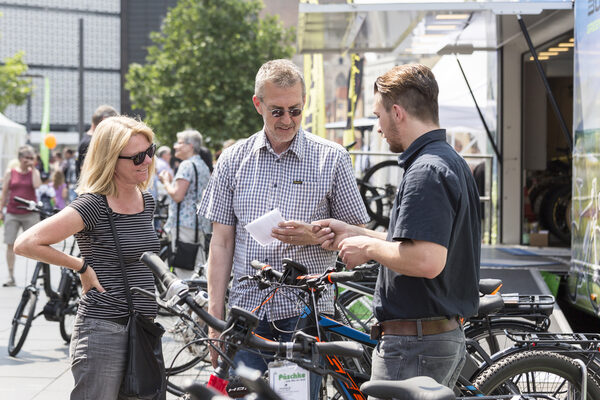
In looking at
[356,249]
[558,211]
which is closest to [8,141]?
[558,211]

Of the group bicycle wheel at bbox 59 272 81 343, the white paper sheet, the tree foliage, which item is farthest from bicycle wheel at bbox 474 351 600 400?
the tree foliage

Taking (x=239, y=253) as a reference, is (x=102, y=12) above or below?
above

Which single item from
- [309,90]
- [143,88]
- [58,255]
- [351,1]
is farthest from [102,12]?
[58,255]

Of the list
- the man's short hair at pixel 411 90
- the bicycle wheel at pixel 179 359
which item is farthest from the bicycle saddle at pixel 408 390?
the bicycle wheel at pixel 179 359

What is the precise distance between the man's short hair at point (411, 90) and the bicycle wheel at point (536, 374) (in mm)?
1851

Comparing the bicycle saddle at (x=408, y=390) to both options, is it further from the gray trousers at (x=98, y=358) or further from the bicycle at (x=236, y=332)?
the gray trousers at (x=98, y=358)

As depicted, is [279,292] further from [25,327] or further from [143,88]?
[143,88]

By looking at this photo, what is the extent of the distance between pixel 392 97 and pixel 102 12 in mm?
48950

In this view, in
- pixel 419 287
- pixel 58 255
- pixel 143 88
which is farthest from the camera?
pixel 143 88

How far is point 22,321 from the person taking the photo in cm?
763

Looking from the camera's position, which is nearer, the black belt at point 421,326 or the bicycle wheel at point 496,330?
the black belt at point 421,326

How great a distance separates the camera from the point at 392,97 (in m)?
2.97

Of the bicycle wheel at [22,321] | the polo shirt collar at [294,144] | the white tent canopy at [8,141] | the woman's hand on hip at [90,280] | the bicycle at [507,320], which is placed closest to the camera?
the woman's hand on hip at [90,280]

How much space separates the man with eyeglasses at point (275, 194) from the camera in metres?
3.56
